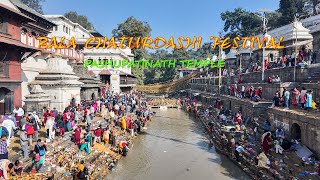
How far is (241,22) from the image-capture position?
75.9 meters

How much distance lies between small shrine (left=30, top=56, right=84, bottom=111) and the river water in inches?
249

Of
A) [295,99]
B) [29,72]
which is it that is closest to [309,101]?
[295,99]

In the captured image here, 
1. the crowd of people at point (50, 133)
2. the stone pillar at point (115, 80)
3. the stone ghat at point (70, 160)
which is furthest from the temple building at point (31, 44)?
the stone pillar at point (115, 80)

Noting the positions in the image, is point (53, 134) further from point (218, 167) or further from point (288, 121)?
point (288, 121)

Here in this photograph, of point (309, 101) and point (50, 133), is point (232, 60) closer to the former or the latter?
point (309, 101)

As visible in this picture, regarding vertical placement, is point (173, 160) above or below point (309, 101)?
below

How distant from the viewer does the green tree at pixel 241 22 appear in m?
71.4

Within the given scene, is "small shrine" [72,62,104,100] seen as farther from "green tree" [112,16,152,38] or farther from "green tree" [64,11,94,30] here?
"green tree" [64,11,94,30]

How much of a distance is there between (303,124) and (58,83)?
55.4 ft

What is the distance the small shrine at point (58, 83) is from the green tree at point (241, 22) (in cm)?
5420

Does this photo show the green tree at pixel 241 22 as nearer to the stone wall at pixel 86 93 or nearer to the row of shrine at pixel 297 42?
the row of shrine at pixel 297 42

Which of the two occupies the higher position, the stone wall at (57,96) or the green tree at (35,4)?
the green tree at (35,4)

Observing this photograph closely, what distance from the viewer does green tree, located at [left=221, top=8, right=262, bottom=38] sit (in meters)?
71.4

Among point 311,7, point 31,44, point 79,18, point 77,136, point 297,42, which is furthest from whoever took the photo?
point 79,18
